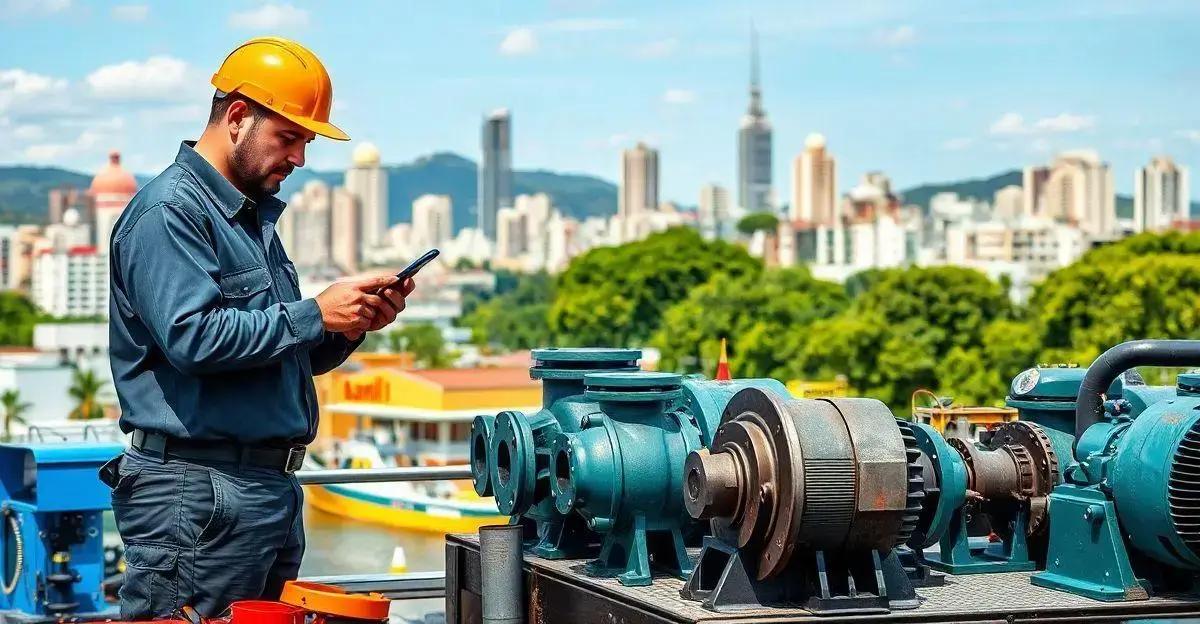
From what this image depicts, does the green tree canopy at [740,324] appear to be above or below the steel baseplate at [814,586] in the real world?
above

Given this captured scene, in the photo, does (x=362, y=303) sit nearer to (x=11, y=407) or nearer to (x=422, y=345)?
(x=11, y=407)

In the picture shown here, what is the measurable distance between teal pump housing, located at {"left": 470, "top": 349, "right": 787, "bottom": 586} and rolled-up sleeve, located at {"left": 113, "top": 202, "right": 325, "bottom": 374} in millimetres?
1406

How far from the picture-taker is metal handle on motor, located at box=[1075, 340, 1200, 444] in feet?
20.1

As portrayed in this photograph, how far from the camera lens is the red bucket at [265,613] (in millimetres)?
4816

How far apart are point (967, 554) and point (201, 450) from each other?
9.61ft

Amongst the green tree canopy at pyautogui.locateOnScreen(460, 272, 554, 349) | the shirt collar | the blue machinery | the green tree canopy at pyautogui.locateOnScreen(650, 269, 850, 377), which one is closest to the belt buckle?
the shirt collar

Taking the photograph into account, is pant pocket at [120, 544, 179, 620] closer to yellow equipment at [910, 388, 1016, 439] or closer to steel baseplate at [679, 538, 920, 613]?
steel baseplate at [679, 538, 920, 613]

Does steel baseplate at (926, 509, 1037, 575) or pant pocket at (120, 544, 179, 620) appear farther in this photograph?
steel baseplate at (926, 509, 1037, 575)

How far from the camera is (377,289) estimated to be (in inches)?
207

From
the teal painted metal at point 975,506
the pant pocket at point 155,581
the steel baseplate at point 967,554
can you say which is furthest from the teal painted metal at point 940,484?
the pant pocket at point 155,581

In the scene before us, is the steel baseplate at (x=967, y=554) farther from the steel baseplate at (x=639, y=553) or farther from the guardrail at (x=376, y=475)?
the guardrail at (x=376, y=475)

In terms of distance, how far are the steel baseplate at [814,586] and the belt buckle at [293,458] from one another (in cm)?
127

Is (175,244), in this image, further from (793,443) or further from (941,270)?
(941,270)

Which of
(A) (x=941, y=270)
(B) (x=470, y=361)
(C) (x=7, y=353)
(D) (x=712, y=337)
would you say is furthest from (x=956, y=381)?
(C) (x=7, y=353)
